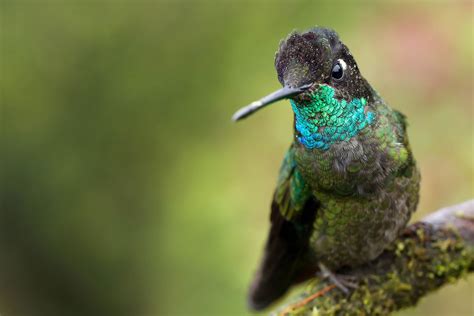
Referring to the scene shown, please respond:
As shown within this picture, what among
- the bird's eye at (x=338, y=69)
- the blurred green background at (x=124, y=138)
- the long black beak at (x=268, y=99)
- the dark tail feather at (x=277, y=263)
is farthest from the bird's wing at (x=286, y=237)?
the blurred green background at (x=124, y=138)

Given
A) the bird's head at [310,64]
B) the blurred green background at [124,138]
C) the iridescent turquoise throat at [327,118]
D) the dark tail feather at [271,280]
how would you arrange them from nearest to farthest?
the bird's head at [310,64], the iridescent turquoise throat at [327,118], the dark tail feather at [271,280], the blurred green background at [124,138]

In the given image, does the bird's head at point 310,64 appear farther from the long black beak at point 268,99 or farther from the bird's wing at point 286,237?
the bird's wing at point 286,237

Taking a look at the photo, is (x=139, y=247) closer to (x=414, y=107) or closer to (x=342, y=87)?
(x=414, y=107)

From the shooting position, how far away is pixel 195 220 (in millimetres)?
7719

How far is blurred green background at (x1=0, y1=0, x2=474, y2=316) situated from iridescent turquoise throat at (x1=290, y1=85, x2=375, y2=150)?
453 centimetres

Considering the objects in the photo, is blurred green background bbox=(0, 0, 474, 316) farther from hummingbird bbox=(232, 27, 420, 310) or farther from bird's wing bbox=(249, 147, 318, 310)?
hummingbird bbox=(232, 27, 420, 310)

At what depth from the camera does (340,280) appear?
3438 millimetres

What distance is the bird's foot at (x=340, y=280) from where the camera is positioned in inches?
133

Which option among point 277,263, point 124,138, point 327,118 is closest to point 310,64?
point 327,118

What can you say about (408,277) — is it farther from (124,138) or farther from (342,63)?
(124,138)

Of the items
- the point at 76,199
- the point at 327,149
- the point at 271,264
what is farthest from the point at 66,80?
the point at 327,149

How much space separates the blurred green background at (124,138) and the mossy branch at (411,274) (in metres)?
4.16

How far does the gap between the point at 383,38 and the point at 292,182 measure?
14.2 ft

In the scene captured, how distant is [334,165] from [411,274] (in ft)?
2.62
